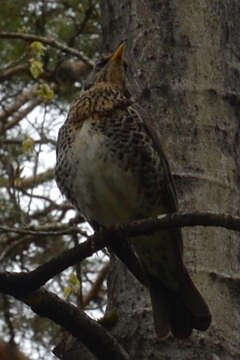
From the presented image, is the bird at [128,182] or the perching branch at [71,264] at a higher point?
the bird at [128,182]

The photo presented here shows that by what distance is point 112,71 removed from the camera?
3850 millimetres

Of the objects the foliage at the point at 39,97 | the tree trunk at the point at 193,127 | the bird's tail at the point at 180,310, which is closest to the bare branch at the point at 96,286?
the foliage at the point at 39,97

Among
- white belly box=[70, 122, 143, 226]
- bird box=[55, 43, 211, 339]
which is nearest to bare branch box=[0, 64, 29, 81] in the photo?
bird box=[55, 43, 211, 339]

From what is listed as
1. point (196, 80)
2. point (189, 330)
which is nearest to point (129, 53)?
point (196, 80)

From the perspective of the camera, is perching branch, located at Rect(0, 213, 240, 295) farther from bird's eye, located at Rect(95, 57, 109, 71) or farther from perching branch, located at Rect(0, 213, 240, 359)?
bird's eye, located at Rect(95, 57, 109, 71)

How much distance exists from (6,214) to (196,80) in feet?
9.18

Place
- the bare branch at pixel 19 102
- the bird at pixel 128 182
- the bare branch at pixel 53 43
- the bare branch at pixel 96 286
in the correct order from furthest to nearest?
Result: the bare branch at pixel 19 102
the bare branch at pixel 96 286
the bare branch at pixel 53 43
the bird at pixel 128 182

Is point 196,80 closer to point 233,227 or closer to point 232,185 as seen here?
point 232,185

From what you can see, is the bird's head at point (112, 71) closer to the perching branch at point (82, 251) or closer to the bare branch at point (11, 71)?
the perching branch at point (82, 251)

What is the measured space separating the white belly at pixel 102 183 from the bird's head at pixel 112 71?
1.88ft

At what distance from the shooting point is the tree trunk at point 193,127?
2844 millimetres

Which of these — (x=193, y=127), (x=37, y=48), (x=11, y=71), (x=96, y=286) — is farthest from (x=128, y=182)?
(x=11, y=71)

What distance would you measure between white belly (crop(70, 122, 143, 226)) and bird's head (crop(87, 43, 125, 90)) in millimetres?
573

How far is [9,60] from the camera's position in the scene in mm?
6117
